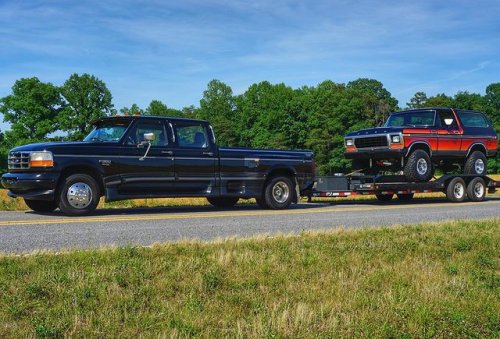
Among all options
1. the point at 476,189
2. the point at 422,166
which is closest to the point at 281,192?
the point at 422,166

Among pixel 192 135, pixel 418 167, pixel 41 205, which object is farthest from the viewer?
pixel 418 167

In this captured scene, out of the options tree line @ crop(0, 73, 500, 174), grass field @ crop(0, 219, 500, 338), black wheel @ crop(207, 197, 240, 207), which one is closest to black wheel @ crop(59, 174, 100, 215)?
black wheel @ crop(207, 197, 240, 207)

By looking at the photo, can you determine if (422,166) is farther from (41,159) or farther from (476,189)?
(41,159)

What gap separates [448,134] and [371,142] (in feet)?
7.59

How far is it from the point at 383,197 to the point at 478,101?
71559 millimetres

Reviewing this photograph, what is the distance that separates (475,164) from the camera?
682 inches

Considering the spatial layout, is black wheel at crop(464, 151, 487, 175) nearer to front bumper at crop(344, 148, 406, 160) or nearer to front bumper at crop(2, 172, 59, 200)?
front bumper at crop(344, 148, 406, 160)

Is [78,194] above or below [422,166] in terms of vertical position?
below

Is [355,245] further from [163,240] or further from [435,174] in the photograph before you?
[435,174]

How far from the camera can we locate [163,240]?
301 inches

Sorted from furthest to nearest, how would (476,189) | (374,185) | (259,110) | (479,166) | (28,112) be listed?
(259,110)
(28,112)
(479,166)
(476,189)
(374,185)

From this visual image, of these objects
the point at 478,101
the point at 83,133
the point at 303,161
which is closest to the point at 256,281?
the point at 303,161

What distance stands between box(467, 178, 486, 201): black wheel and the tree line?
4786cm

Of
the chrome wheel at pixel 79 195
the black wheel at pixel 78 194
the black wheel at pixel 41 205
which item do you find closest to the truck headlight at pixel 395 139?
the black wheel at pixel 78 194
